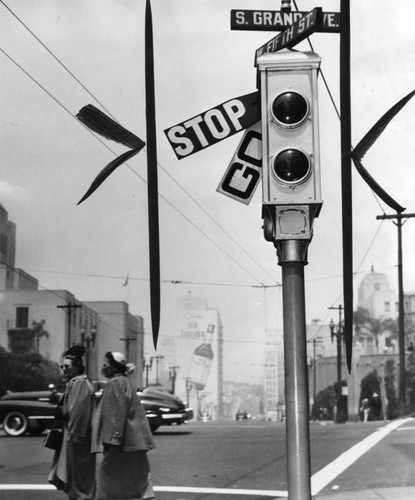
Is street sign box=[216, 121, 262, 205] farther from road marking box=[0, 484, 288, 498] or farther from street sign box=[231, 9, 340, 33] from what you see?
road marking box=[0, 484, 288, 498]

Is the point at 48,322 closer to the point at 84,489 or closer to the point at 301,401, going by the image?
the point at 84,489

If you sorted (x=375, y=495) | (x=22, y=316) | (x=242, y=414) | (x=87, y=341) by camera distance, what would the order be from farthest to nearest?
(x=242, y=414)
(x=87, y=341)
(x=22, y=316)
(x=375, y=495)

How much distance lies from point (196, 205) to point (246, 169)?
657cm

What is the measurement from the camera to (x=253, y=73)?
9.03 metres

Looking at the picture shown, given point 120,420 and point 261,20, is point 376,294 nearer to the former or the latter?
point 120,420

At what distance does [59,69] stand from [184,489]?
4704mm

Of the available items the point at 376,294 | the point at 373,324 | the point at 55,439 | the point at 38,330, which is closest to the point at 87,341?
the point at 38,330

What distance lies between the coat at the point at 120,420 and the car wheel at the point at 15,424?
34.7ft

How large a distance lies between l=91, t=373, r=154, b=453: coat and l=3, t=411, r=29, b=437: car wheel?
1059cm

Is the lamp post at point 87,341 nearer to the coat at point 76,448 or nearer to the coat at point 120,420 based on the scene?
the coat at point 76,448

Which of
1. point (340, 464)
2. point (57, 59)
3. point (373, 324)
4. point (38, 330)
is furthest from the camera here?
point (373, 324)

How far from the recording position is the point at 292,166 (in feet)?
15.3

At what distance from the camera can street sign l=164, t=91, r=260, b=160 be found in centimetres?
509

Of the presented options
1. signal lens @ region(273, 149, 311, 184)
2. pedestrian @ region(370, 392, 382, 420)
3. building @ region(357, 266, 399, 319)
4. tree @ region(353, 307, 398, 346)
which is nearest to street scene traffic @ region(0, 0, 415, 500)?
signal lens @ region(273, 149, 311, 184)
